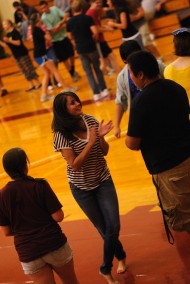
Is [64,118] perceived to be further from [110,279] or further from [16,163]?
[110,279]

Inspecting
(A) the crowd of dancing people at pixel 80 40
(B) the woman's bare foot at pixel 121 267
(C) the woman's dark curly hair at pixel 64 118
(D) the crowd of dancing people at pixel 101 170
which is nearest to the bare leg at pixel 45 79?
(A) the crowd of dancing people at pixel 80 40

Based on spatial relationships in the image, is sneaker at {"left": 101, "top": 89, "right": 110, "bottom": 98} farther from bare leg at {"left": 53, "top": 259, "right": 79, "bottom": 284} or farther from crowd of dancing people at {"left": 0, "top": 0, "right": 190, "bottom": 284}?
bare leg at {"left": 53, "top": 259, "right": 79, "bottom": 284}

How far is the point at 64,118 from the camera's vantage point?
12.0 ft

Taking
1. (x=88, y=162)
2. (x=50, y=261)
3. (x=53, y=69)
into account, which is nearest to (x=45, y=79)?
(x=53, y=69)

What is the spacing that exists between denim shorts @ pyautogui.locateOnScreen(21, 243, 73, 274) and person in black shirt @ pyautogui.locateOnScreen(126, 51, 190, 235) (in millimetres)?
722

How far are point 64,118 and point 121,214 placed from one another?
199cm

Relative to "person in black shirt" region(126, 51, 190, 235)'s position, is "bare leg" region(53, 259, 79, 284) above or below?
below

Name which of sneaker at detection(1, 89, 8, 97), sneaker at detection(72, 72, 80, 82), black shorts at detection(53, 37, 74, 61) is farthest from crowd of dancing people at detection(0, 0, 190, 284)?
sneaker at detection(1, 89, 8, 97)

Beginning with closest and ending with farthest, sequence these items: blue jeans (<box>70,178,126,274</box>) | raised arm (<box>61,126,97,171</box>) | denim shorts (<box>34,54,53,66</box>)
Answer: raised arm (<box>61,126,97,171</box>) < blue jeans (<box>70,178,126,274</box>) < denim shorts (<box>34,54,53,66</box>)

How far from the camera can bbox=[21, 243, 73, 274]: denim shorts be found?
332 cm

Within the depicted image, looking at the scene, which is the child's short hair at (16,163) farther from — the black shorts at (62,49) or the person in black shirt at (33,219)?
Answer: the black shorts at (62,49)

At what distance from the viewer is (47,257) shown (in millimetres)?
3322

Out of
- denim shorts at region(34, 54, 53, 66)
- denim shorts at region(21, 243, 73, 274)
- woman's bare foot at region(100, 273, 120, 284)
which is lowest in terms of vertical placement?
denim shorts at region(34, 54, 53, 66)

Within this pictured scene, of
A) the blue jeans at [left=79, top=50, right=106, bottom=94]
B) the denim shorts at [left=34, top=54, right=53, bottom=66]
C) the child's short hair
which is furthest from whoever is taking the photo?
the denim shorts at [left=34, top=54, right=53, bottom=66]
